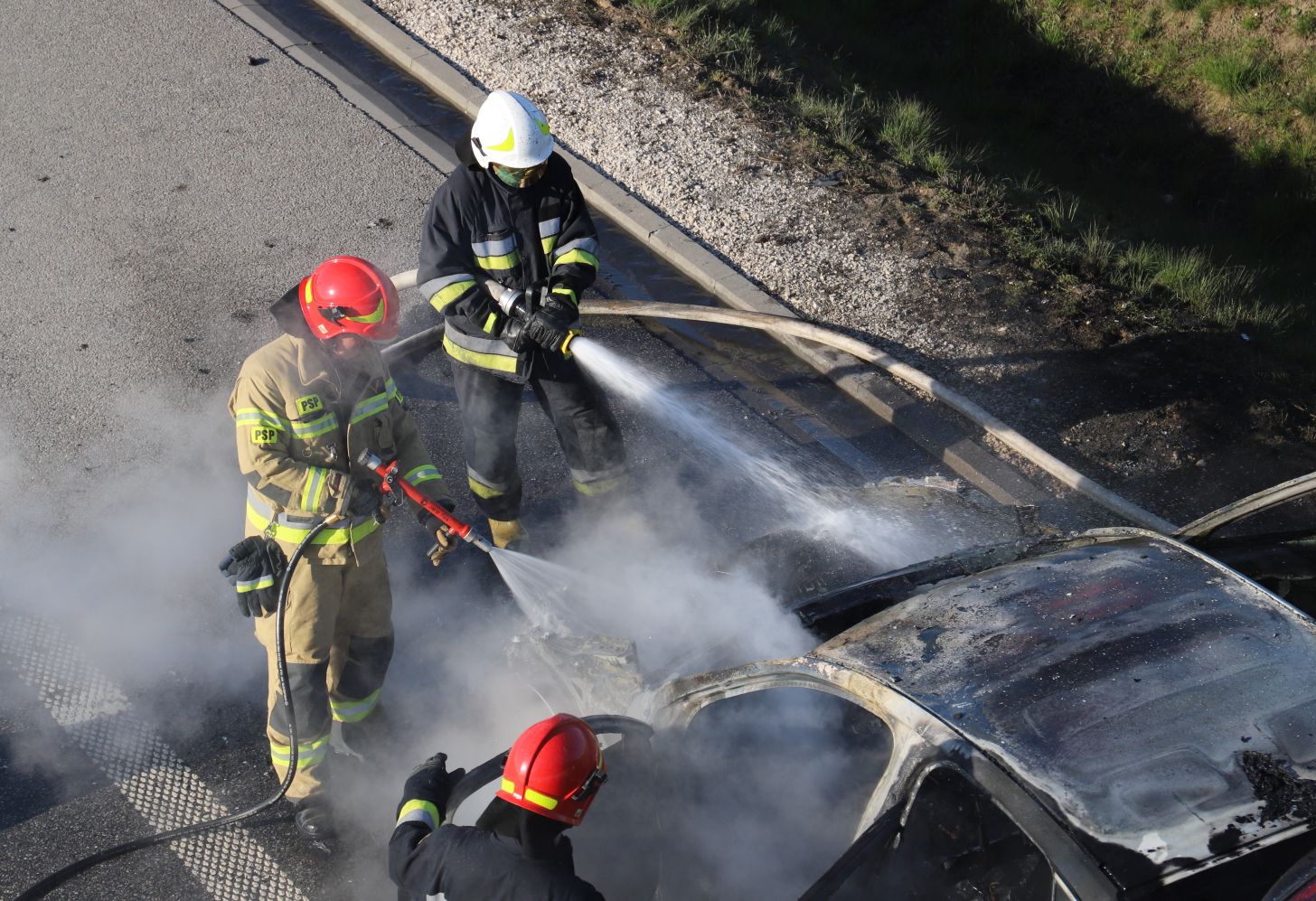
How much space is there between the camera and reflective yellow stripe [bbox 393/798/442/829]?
3410mm

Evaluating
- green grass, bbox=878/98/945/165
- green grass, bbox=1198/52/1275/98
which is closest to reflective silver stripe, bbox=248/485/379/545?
green grass, bbox=878/98/945/165

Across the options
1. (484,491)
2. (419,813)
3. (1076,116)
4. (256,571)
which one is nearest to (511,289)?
(484,491)

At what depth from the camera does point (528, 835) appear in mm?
3020

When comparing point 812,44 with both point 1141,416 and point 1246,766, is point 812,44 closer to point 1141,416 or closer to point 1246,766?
point 1141,416

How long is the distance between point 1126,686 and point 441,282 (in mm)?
3176

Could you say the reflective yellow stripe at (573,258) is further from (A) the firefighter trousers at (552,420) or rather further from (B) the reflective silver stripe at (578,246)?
(A) the firefighter trousers at (552,420)

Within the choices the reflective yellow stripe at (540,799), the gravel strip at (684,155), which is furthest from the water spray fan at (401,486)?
the gravel strip at (684,155)

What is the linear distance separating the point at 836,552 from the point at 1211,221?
669 centimetres

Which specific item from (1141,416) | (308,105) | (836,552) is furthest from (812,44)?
(836,552)

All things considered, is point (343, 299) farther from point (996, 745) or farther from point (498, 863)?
point (996, 745)

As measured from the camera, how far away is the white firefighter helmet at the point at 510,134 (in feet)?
16.2

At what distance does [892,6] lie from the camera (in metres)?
12.3

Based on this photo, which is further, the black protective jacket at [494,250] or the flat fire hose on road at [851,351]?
the flat fire hose on road at [851,351]

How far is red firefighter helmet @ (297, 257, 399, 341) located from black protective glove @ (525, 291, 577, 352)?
952mm
